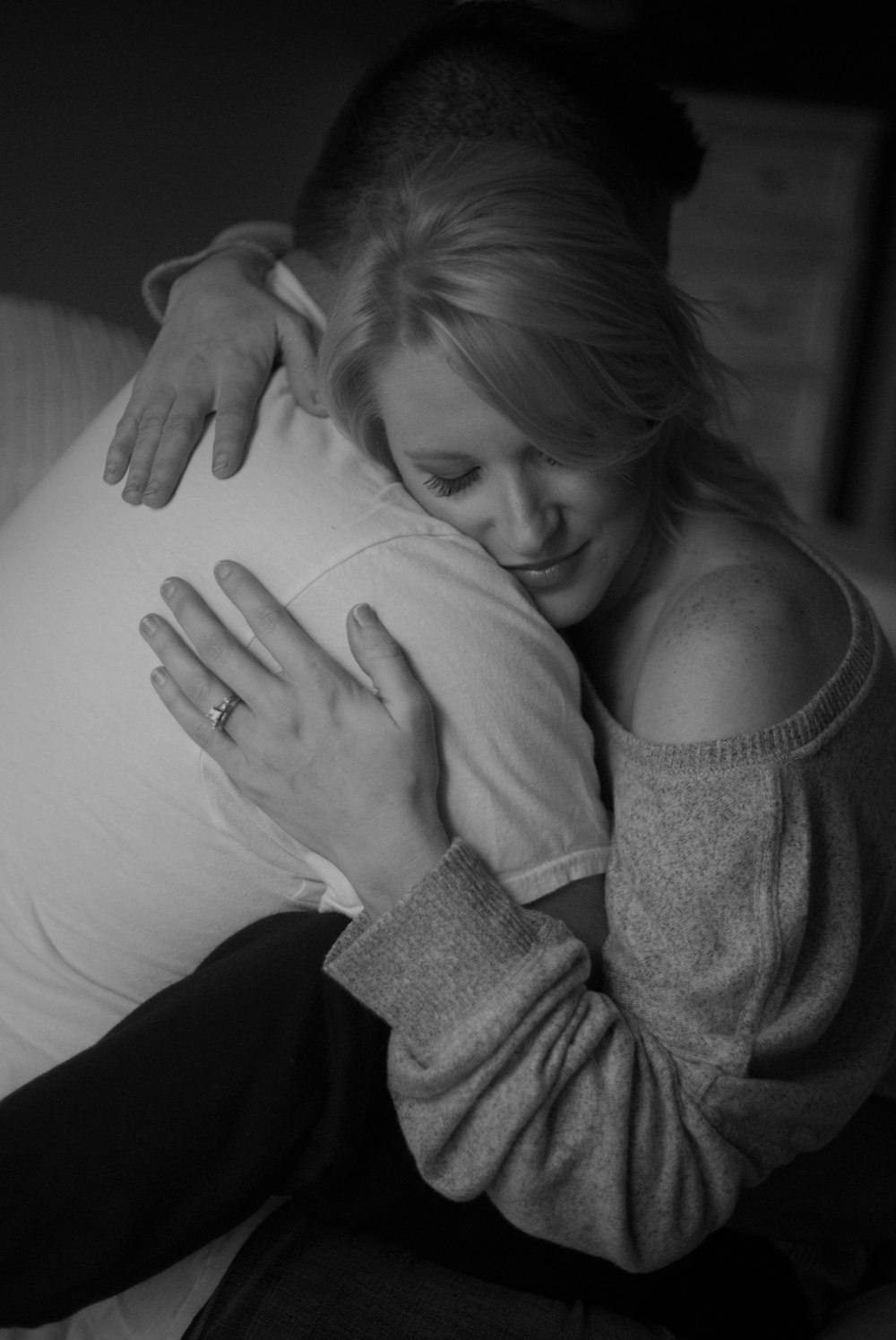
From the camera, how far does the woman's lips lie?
91 centimetres

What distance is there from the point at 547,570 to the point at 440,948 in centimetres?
30

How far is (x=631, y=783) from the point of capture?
0.86 meters

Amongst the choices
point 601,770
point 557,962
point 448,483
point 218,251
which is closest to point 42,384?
point 218,251

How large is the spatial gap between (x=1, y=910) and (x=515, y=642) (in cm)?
39

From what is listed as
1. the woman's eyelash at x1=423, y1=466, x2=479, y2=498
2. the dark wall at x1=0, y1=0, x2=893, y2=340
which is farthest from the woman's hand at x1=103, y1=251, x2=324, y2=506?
the dark wall at x1=0, y1=0, x2=893, y2=340

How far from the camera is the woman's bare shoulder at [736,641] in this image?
823 mm

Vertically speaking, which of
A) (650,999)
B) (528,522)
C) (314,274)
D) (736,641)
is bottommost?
(650,999)

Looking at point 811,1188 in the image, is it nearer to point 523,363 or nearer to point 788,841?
point 788,841

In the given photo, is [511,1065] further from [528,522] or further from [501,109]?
[501,109]

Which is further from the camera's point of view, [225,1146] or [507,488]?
[507,488]

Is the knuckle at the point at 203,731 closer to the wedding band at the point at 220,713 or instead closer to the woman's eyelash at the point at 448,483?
the wedding band at the point at 220,713

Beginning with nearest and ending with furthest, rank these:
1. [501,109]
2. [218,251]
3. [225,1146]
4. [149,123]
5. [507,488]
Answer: [225,1146]
[507,488]
[501,109]
[218,251]
[149,123]

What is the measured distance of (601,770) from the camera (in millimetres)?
943

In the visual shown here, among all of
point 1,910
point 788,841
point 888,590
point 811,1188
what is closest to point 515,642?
point 788,841
